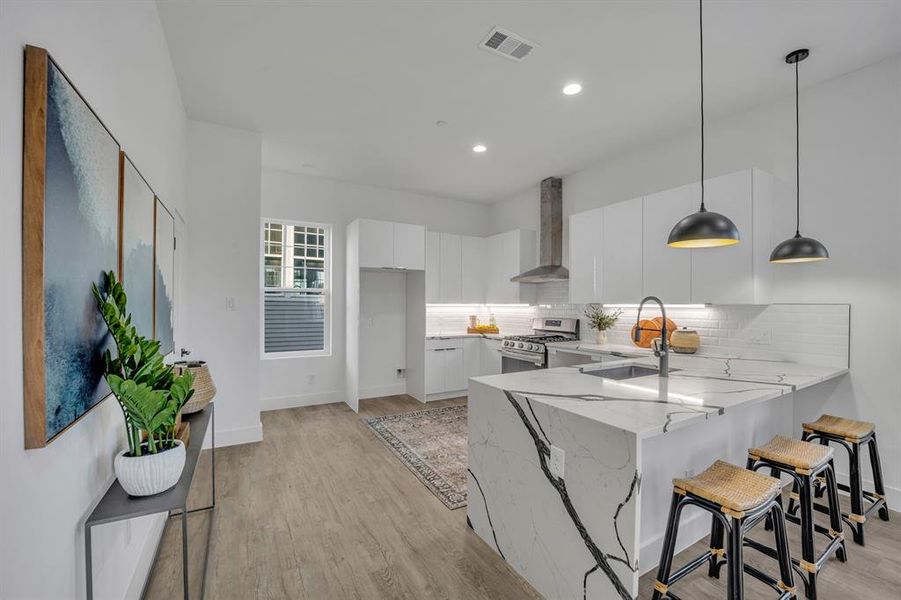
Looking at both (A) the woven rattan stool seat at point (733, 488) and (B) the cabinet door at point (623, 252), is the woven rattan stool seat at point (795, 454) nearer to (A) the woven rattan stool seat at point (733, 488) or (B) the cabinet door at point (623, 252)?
(A) the woven rattan stool seat at point (733, 488)

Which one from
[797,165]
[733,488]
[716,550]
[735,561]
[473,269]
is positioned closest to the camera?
[735,561]

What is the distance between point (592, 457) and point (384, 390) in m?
4.36

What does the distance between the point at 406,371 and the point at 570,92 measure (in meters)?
4.07

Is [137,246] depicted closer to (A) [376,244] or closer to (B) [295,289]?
(A) [376,244]

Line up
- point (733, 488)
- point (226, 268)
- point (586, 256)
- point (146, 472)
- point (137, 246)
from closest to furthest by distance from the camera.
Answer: point (146, 472)
point (733, 488)
point (137, 246)
point (226, 268)
point (586, 256)

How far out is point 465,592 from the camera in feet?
6.34

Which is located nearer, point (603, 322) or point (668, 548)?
point (668, 548)

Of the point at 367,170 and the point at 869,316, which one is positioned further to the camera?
the point at 367,170

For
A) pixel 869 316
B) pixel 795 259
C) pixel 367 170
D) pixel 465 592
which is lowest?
pixel 465 592

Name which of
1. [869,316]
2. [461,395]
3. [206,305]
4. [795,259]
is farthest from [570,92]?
[461,395]

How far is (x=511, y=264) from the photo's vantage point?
18.4ft

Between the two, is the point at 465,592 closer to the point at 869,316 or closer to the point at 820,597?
the point at 820,597

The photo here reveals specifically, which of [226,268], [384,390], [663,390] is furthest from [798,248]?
[384,390]

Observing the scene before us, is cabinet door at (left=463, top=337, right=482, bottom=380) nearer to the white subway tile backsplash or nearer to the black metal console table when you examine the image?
the white subway tile backsplash
